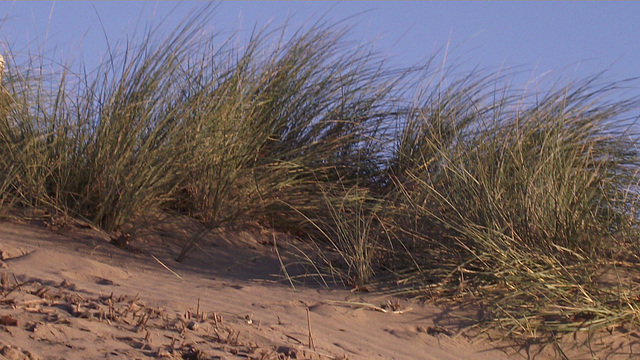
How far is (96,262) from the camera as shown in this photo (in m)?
3.57

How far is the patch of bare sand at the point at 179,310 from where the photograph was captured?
2.36m

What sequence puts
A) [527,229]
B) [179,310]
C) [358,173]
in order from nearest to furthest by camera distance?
[179,310] < [527,229] < [358,173]

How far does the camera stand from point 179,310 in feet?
9.32

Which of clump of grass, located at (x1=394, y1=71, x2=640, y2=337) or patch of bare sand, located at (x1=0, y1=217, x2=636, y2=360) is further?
clump of grass, located at (x1=394, y1=71, x2=640, y2=337)

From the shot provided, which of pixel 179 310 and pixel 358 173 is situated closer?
pixel 179 310

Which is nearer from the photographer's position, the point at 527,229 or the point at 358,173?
the point at 527,229

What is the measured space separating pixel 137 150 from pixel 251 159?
2.81ft

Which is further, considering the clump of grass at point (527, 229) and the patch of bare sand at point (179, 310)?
the clump of grass at point (527, 229)

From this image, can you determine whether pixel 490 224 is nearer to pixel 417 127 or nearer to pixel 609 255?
pixel 609 255

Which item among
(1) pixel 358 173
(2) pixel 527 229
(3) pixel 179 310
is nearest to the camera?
(3) pixel 179 310

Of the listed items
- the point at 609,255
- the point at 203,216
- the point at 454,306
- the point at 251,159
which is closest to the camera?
the point at 454,306

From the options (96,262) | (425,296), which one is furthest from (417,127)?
(96,262)

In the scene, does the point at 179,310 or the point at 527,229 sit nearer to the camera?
the point at 179,310

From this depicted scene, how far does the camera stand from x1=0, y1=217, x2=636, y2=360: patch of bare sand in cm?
236
